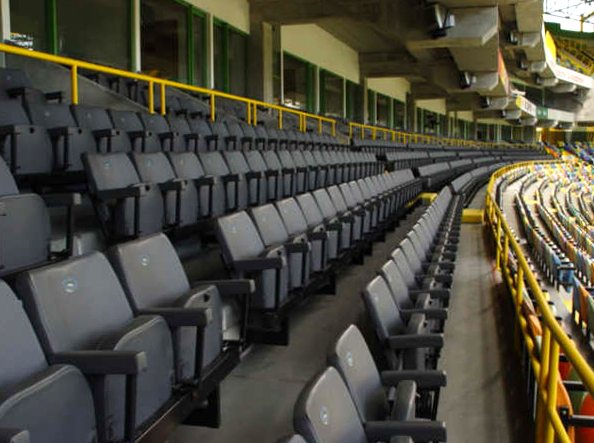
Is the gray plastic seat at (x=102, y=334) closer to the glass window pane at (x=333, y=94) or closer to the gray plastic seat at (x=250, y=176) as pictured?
the gray plastic seat at (x=250, y=176)

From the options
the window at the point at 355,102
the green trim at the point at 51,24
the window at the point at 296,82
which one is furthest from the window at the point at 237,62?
the window at the point at 355,102

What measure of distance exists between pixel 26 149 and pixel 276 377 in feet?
3.29

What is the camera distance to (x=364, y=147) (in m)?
5.66

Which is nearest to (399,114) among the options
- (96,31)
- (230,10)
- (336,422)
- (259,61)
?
(259,61)

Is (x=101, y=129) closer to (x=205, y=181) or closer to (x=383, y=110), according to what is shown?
(x=205, y=181)

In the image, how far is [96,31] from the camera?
4.69 meters

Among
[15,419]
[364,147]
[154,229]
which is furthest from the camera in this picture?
[364,147]

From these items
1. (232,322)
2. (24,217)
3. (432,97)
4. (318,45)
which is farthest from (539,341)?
(432,97)

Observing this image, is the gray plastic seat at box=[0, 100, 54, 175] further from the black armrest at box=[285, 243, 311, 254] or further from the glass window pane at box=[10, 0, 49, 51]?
the glass window pane at box=[10, 0, 49, 51]

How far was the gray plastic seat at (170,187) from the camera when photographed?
1.75m

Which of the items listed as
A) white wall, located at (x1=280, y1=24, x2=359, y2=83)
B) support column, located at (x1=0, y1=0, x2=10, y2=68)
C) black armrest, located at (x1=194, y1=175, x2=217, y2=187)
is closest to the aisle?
black armrest, located at (x1=194, y1=175, x2=217, y2=187)

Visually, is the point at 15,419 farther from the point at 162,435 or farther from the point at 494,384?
the point at 494,384

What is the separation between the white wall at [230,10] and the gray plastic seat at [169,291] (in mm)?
5133

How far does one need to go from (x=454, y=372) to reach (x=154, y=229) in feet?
3.00
